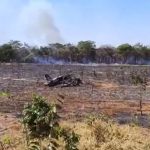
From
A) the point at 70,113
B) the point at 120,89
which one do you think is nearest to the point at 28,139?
the point at 70,113

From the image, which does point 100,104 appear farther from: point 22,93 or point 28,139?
point 28,139

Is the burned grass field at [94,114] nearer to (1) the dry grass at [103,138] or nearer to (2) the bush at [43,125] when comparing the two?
(1) the dry grass at [103,138]

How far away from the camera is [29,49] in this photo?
84.1 metres

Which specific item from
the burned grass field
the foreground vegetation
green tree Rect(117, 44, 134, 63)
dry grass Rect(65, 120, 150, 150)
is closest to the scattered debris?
the burned grass field

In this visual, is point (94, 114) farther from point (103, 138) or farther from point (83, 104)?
point (83, 104)

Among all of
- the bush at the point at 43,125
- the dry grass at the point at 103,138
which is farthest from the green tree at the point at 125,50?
the bush at the point at 43,125

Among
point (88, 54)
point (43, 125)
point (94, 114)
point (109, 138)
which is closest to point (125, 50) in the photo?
point (88, 54)

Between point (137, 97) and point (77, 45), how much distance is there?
202 feet

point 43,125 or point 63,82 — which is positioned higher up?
point 43,125

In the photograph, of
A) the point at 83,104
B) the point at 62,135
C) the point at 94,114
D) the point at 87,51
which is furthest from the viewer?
the point at 87,51

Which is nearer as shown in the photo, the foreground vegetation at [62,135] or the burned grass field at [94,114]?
the foreground vegetation at [62,135]

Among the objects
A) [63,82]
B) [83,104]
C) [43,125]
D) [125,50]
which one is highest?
[125,50]

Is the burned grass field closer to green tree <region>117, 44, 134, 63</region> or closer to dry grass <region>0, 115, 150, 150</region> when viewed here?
dry grass <region>0, 115, 150, 150</region>

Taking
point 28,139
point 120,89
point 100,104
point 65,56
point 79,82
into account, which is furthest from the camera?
point 65,56
